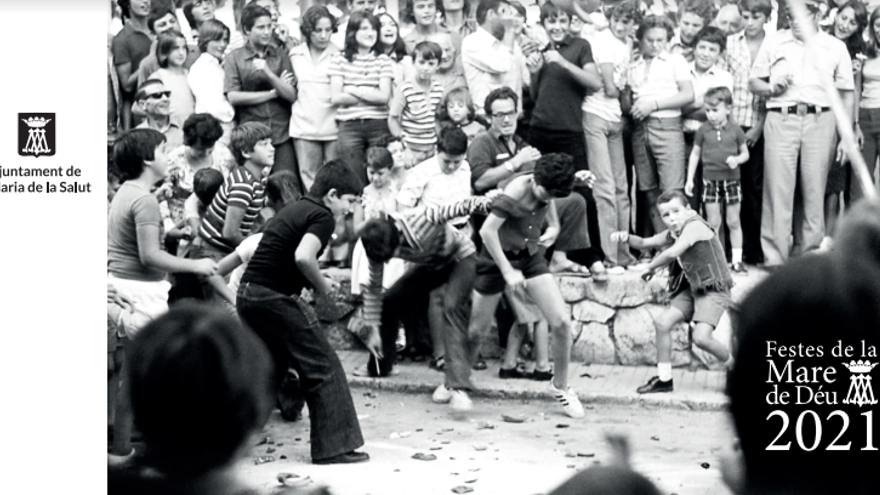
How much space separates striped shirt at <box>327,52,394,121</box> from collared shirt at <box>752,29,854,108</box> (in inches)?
63.4

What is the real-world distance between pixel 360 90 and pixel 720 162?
158 centimetres

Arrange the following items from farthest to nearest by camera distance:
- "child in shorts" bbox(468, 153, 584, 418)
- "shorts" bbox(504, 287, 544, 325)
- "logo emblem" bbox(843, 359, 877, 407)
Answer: "shorts" bbox(504, 287, 544, 325) < "child in shorts" bbox(468, 153, 584, 418) < "logo emblem" bbox(843, 359, 877, 407)

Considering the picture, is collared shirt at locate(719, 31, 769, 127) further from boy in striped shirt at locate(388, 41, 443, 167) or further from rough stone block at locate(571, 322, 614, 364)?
boy in striped shirt at locate(388, 41, 443, 167)

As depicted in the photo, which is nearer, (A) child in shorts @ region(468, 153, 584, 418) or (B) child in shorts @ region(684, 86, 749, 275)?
(A) child in shorts @ region(468, 153, 584, 418)

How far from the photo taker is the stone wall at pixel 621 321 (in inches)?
245

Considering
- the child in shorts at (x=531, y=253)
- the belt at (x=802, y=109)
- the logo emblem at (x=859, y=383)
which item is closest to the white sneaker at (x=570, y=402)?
the child in shorts at (x=531, y=253)

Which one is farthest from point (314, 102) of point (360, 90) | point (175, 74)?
point (175, 74)

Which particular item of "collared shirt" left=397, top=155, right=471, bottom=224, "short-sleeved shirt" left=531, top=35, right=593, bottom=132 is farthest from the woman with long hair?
"short-sleeved shirt" left=531, top=35, right=593, bottom=132

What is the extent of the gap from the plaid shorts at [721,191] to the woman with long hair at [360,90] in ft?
4.66

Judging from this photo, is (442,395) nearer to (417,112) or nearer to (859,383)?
(417,112)

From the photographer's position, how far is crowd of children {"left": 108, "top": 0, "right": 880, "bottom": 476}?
569 cm

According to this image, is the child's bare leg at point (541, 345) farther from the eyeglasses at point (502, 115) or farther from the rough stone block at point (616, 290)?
the eyeglasses at point (502, 115)

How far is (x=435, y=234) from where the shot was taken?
559cm

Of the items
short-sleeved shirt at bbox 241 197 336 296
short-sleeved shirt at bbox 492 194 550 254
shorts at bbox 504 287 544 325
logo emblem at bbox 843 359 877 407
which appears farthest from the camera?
shorts at bbox 504 287 544 325
